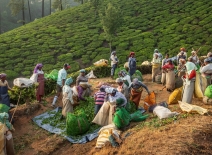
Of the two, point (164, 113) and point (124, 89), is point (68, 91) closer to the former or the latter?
point (124, 89)

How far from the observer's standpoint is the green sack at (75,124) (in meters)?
7.14

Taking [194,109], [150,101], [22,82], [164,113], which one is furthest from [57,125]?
[194,109]

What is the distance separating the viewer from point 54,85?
11266 mm

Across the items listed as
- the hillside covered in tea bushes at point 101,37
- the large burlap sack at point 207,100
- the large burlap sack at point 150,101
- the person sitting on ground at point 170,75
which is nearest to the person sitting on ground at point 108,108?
the large burlap sack at point 150,101

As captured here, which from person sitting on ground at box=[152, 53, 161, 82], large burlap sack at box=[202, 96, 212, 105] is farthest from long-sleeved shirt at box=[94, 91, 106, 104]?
person sitting on ground at box=[152, 53, 161, 82]

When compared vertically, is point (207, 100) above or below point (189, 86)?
below

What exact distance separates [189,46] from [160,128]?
645 inches

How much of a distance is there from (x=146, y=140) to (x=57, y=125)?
142 inches

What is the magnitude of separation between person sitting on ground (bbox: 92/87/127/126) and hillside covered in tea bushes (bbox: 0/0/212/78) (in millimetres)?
12786

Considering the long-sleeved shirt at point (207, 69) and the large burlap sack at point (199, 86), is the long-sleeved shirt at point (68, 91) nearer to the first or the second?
the large burlap sack at point (199, 86)

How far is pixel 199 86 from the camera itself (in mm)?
8453

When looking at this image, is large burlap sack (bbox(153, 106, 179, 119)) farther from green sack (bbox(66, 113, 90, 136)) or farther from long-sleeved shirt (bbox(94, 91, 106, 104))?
green sack (bbox(66, 113, 90, 136))

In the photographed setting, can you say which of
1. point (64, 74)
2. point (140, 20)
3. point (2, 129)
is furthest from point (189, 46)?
point (2, 129)

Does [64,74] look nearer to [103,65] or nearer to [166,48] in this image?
[103,65]
